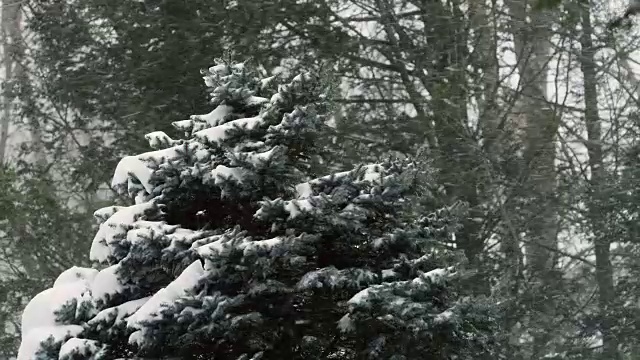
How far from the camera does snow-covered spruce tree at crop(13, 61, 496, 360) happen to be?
3.64 metres

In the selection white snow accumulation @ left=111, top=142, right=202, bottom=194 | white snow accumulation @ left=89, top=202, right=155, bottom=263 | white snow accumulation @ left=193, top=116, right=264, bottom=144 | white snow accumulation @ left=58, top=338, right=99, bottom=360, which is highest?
white snow accumulation @ left=193, top=116, right=264, bottom=144

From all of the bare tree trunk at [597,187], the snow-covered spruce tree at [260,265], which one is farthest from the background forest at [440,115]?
the snow-covered spruce tree at [260,265]

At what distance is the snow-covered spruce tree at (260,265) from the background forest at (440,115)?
4.20 meters

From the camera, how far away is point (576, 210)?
9273 mm

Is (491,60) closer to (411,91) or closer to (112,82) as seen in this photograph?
(411,91)

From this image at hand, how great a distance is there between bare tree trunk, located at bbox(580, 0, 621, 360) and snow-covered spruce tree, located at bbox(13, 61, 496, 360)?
17.9ft

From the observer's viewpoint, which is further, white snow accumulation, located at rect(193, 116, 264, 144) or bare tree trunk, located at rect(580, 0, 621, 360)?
bare tree trunk, located at rect(580, 0, 621, 360)

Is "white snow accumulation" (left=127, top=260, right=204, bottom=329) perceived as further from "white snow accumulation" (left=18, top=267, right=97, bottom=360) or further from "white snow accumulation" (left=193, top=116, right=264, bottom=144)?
"white snow accumulation" (left=193, top=116, right=264, bottom=144)

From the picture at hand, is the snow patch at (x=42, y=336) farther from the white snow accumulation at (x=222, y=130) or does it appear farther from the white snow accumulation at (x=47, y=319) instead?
the white snow accumulation at (x=222, y=130)

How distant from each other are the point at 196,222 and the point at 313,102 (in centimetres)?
88

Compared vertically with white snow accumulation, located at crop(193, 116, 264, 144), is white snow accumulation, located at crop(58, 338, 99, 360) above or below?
below

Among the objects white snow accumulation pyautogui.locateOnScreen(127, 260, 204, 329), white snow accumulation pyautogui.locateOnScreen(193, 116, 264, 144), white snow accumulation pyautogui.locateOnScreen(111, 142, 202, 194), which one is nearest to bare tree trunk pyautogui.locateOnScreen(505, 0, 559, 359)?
white snow accumulation pyautogui.locateOnScreen(193, 116, 264, 144)

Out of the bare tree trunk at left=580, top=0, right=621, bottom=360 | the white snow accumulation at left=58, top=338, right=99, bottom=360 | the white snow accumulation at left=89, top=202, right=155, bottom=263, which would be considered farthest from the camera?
the bare tree trunk at left=580, top=0, right=621, bottom=360

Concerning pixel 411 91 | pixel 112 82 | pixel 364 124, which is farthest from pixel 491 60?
pixel 112 82
